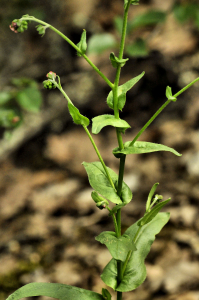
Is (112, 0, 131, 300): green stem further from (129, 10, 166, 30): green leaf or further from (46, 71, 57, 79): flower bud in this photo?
(129, 10, 166, 30): green leaf

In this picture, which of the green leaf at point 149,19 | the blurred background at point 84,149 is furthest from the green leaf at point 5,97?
the green leaf at point 149,19

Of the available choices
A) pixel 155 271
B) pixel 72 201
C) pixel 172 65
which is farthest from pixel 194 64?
pixel 155 271

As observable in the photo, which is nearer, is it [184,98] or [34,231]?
[34,231]

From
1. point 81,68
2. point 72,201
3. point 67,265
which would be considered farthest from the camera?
point 81,68

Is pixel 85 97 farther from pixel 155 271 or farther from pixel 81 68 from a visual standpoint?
pixel 155 271

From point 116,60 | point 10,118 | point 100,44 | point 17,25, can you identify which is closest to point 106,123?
point 116,60
